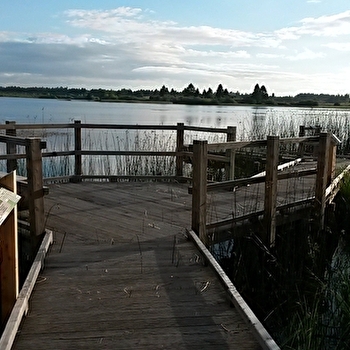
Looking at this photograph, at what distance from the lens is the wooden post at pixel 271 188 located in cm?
449

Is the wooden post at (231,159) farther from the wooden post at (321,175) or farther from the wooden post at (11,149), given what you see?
the wooden post at (11,149)

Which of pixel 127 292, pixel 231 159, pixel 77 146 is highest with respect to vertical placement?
pixel 77 146

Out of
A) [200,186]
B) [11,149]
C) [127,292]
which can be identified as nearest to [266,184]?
[200,186]

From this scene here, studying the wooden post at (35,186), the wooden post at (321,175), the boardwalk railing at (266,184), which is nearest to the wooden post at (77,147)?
the boardwalk railing at (266,184)

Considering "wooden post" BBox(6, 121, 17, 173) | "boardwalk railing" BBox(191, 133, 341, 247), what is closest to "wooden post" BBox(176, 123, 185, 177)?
"boardwalk railing" BBox(191, 133, 341, 247)

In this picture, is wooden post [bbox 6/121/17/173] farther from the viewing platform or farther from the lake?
the lake

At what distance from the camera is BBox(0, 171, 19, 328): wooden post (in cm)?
253

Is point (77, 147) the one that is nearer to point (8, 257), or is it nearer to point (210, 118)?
point (8, 257)

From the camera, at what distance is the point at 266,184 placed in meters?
4.61

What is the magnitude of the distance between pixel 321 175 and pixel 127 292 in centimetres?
343

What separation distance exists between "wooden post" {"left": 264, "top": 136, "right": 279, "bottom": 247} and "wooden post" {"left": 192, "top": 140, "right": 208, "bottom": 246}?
93cm

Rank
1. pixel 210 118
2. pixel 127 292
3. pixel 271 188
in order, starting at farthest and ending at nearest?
1. pixel 210 118
2. pixel 271 188
3. pixel 127 292

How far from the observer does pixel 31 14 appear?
9266mm

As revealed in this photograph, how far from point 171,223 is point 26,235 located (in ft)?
4.65
